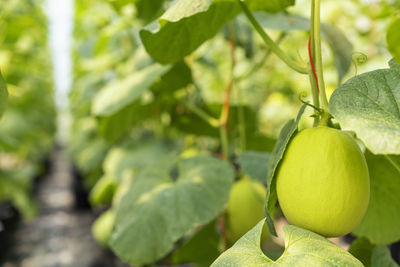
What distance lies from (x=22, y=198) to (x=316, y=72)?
2.71 metres

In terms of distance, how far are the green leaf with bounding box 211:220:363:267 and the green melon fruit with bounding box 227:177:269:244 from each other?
436mm

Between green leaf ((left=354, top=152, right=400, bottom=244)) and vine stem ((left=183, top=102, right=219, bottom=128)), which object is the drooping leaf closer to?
vine stem ((left=183, top=102, right=219, bottom=128))

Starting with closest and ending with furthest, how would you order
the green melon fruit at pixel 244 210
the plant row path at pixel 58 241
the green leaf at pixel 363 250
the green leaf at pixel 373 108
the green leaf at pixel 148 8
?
the green leaf at pixel 373 108
the green leaf at pixel 363 250
the green melon fruit at pixel 244 210
the green leaf at pixel 148 8
the plant row path at pixel 58 241

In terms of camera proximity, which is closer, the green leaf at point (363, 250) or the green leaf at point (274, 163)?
the green leaf at point (274, 163)

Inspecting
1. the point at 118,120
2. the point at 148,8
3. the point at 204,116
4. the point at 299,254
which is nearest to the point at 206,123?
the point at 204,116

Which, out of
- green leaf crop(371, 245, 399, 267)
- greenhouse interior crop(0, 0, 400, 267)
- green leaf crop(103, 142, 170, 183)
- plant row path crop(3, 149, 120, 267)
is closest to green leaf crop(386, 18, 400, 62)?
greenhouse interior crop(0, 0, 400, 267)

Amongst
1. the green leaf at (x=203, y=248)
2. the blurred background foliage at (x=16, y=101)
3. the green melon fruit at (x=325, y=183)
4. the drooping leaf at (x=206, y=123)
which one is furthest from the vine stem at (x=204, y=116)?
the blurred background foliage at (x=16, y=101)

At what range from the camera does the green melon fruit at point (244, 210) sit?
2.85 feet

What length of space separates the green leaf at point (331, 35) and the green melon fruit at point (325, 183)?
324mm

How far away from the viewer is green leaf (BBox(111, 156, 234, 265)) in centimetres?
75

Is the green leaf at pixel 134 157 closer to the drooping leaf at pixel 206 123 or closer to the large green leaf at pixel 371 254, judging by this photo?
the drooping leaf at pixel 206 123

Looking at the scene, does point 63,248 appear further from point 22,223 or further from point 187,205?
point 187,205

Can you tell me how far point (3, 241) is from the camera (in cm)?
337

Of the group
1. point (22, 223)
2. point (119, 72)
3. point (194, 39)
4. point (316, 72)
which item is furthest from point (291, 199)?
point (22, 223)
